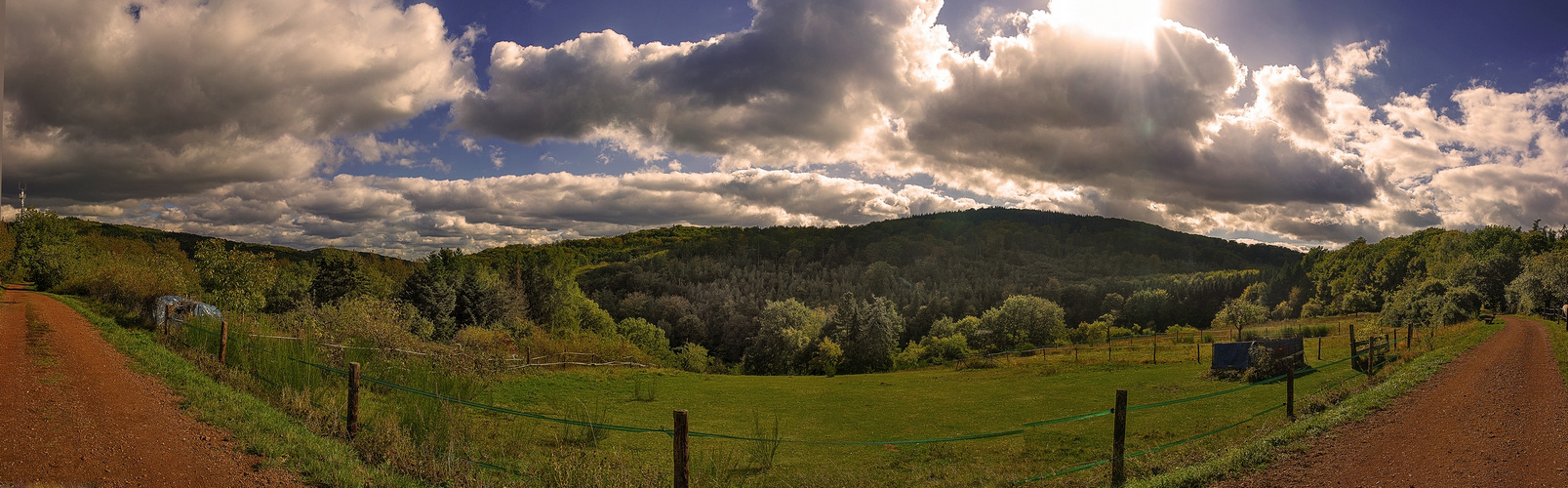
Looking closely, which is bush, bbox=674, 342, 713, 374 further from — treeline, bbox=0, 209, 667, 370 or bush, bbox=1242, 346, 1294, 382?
bush, bbox=1242, 346, 1294, 382

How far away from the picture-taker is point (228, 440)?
7.92 m

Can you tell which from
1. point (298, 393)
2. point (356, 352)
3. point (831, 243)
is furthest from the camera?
point (831, 243)

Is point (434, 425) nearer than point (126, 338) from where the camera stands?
Yes

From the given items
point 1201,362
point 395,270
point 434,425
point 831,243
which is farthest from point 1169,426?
point 831,243

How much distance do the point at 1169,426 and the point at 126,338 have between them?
1063 inches

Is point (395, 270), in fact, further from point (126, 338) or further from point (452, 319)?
point (126, 338)

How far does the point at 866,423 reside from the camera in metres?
19.2

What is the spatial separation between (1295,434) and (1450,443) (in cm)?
205

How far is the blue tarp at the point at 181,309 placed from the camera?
63.6ft

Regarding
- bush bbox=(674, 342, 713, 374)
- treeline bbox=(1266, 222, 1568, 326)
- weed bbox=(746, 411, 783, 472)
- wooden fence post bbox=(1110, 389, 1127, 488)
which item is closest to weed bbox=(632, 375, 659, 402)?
weed bbox=(746, 411, 783, 472)

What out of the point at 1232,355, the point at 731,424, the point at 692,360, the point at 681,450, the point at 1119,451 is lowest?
the point at 692,360

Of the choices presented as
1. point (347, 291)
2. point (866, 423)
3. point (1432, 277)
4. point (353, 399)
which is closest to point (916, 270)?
point (1432, 277)

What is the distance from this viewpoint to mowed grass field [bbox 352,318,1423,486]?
936cm

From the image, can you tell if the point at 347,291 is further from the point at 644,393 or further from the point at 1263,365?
the point at 1263,365
